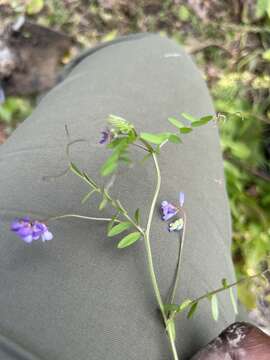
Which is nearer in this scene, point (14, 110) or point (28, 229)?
point (28, 229)

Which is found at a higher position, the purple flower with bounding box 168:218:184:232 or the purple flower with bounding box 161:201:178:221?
the purple flower with bounding box 161:201:178:221

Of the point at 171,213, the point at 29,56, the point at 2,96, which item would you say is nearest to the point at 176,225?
the point at 171,213

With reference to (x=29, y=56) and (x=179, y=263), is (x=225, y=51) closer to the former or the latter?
(x=29, y=56)

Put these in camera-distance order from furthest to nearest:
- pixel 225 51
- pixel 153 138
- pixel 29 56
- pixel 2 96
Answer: pixel 225 51, pixel 29 56, pixel 2 96, pixel 153 138

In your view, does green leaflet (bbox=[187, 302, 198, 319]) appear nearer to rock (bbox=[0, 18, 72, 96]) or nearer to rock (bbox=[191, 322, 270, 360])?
rock (bbox=[191, 322, 270, 360])

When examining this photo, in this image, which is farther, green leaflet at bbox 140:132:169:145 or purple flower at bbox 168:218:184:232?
purple flower at bbox 168:218:184:232

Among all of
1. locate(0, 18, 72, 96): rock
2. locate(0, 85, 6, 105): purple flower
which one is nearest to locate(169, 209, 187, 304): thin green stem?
locate(0, 85, 6, 105): purple flower

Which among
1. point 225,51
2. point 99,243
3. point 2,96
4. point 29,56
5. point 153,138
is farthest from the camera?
point 225,51
